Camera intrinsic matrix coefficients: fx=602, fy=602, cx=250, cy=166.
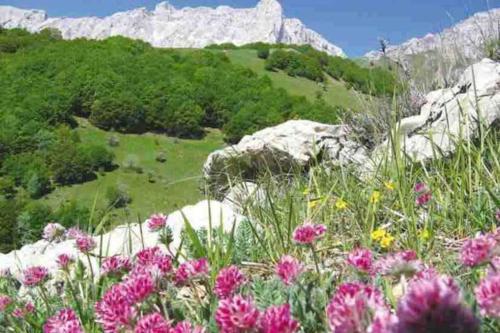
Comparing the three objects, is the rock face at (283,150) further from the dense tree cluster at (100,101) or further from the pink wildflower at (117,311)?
the dense tree cluster at (100,101)

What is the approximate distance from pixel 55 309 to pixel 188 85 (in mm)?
105834

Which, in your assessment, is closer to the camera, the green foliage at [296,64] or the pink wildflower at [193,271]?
the pink wildflower at [193,271]

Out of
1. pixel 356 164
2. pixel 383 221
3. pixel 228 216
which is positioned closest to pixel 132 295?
pixel 383 221

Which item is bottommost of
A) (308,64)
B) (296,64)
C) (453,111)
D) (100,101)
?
(453,111)

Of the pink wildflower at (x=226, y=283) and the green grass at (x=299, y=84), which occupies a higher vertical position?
the green grass at (x=299, y=84)

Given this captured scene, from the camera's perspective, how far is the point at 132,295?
1590 mm

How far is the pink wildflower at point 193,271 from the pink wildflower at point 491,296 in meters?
0.99

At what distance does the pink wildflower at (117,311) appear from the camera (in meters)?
1.49

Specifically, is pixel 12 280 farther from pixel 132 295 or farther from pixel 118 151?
pixel 118 151

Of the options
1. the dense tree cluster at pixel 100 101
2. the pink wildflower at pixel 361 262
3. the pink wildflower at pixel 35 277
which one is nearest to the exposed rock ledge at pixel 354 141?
the pink wildflower at pixel 35 277

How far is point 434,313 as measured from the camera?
72 cm

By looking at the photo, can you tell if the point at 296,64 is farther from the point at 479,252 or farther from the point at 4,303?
the point at 479,252

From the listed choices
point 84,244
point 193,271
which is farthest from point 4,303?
point 193,271

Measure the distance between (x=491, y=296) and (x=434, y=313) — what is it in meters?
0.42
